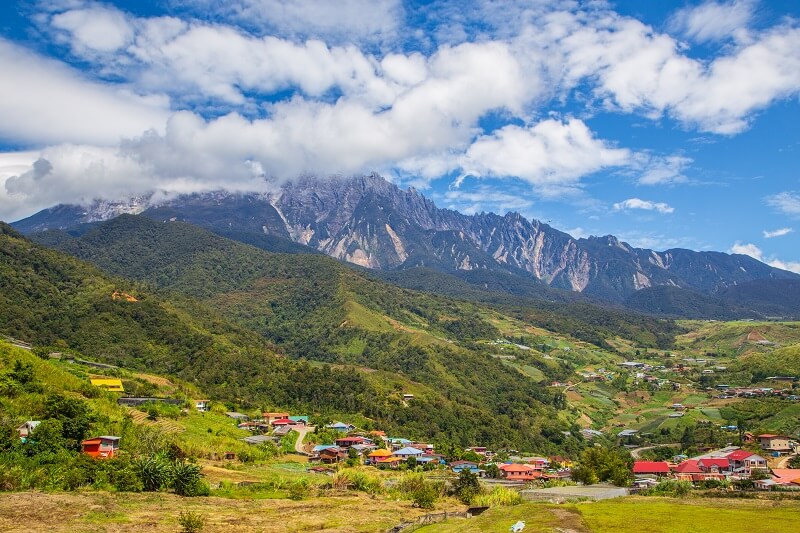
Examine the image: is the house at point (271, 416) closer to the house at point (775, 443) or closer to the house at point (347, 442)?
the house at point (347, 442)

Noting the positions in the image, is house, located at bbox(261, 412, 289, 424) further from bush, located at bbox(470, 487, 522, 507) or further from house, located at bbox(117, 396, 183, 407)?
bush, located at bbox(470, 487, 522, 507)

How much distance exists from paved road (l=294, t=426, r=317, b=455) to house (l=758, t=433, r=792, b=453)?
70.5 metres

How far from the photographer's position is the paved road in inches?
3313

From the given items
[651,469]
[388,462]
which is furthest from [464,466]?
[651,469]

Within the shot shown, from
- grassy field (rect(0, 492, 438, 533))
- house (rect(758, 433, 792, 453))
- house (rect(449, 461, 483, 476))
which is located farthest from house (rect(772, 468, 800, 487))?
grassy field (rect(0, 492, 438, 533))

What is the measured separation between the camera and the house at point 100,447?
51.2 metres

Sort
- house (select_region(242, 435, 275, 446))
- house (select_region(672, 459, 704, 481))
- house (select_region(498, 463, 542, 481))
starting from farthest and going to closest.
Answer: house (select_region(242, 435, 275, 446)) → house (select_region(498, 463, 542, 481)) → house (select_region(672, 459, 704, 481))

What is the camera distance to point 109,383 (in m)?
85.8

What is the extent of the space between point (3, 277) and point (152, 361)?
4173 centimetres

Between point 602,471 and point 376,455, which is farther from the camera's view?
point 376,455

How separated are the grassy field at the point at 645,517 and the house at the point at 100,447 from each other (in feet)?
93.8

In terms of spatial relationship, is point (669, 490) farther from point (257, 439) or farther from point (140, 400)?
point (140, 400)

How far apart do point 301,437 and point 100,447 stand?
42370mm

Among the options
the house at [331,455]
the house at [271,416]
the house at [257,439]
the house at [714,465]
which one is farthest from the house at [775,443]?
the house at [271,416]
